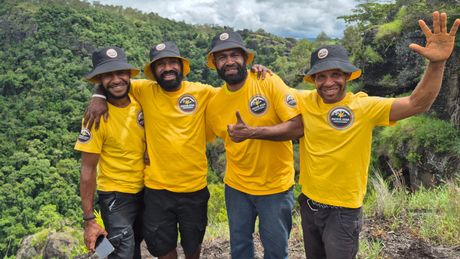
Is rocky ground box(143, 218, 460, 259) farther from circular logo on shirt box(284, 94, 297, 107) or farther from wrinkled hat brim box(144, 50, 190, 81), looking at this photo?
wrinkled hat brim box(144, 50, 190, 81)

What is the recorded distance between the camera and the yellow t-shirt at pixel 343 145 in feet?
8.37

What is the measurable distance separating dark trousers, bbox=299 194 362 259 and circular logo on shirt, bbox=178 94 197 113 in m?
1.18

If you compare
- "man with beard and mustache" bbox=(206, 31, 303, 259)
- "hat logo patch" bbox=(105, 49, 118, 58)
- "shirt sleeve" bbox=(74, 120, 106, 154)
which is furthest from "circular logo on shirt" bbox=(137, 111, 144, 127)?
"man with beard and mustache" bbox=(206, 31, 303, 259)

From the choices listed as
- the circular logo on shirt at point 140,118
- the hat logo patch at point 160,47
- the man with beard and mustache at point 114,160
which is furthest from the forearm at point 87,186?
the hat logo patch at point 160,47

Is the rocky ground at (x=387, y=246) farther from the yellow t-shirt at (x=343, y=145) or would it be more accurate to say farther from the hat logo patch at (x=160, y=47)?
the hat logo patch at (x=160, y=47)

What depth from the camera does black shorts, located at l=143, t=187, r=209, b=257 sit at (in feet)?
10.6

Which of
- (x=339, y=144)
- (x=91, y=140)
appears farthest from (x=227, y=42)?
(x=91, y=140)

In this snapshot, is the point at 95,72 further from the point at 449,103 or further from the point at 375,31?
the point at 375,31

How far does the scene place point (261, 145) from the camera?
A: 9.68 feet

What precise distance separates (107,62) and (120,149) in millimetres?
708

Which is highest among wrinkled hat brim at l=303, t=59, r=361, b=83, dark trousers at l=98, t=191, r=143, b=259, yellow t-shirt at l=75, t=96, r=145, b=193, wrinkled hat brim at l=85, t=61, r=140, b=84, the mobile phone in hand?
wrinkled hat brim at l=85, t=61, r=140, b=84

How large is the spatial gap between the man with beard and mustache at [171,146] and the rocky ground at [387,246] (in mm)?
1093

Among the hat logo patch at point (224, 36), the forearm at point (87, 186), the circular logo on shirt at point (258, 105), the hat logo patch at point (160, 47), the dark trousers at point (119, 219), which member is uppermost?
the hat logo patch at point (224, 36)

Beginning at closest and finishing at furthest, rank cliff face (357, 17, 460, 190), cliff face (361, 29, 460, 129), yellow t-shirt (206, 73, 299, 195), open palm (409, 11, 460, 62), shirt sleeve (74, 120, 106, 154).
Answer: open palm (409, 11, 460, 62), yellow t-shirt (206, 73, 299, 195), shirt sleeve (74, 120, 106, 154), cliff face (357, 17, 460, 190), cliff face (361, 29, 460, 129)
